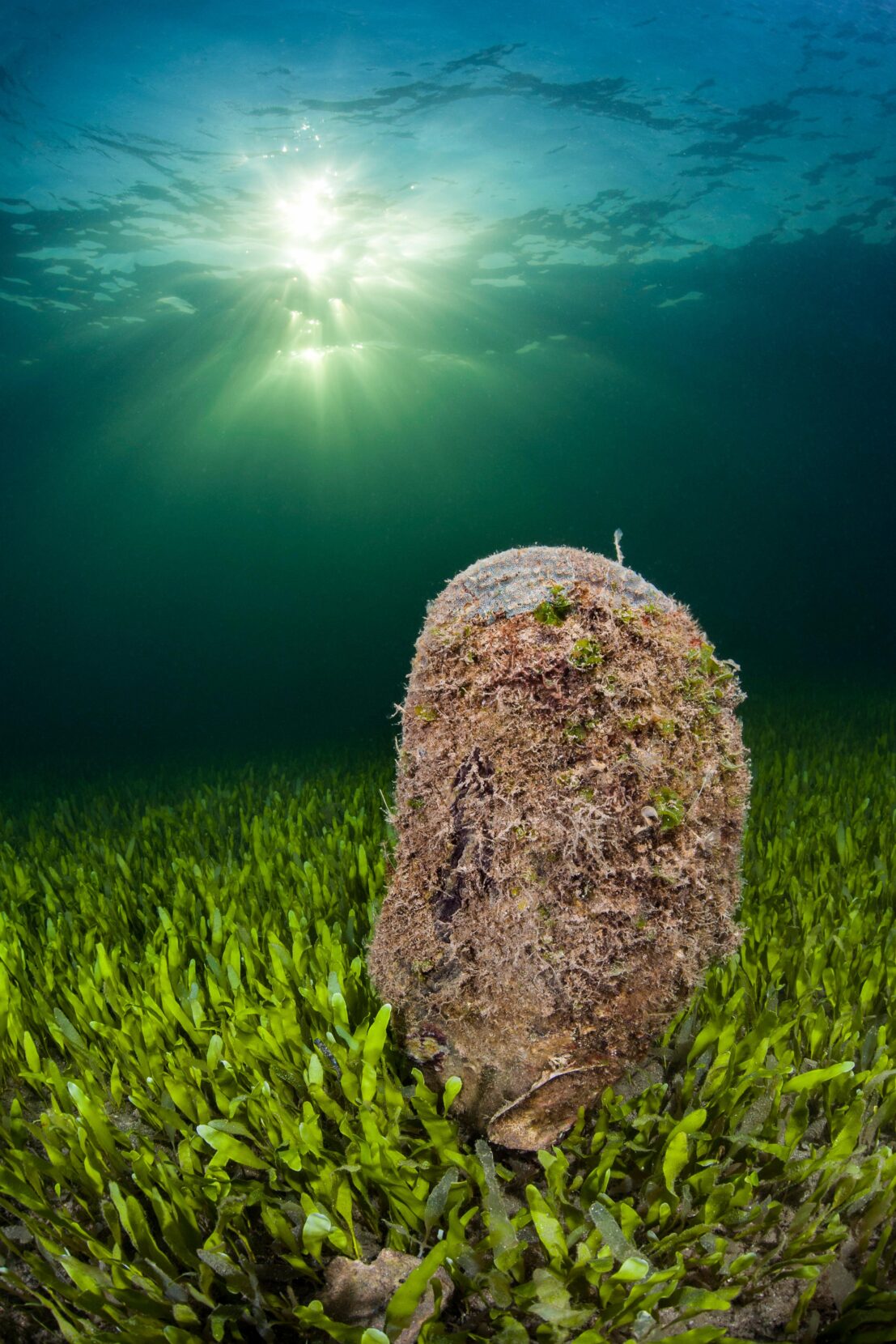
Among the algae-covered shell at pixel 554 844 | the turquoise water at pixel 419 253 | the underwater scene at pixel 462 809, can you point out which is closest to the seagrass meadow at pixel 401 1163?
the underwater scene at pixel 462 809

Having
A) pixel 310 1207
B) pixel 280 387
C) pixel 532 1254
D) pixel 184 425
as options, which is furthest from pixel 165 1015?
pixel 184 425

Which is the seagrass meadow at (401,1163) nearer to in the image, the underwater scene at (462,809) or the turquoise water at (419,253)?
the underwater scene at (462,809)

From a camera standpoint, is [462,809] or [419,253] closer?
[462,809]

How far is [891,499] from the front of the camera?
256 feet

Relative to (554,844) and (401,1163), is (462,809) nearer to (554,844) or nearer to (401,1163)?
(554,844)

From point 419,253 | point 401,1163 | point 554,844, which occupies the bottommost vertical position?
point 401,1163

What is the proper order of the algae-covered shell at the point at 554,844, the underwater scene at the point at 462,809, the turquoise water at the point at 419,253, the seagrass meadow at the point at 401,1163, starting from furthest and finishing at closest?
1. the turquoise water at the point at 419,253
2. the algae-covered shell at the point at 554,844
3. the underwater scene at the point at 462,809
4. the seagrass meadow at the point at 401,1163

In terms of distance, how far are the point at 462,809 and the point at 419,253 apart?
69.5 ft

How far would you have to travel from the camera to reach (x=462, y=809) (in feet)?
6.28

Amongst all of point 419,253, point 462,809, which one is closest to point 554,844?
point 462,809

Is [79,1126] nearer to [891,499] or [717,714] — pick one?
[717,714]

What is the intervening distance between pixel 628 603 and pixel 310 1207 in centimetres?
165

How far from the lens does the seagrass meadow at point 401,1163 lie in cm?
152

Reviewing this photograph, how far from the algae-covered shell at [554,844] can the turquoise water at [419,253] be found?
5029 mm
